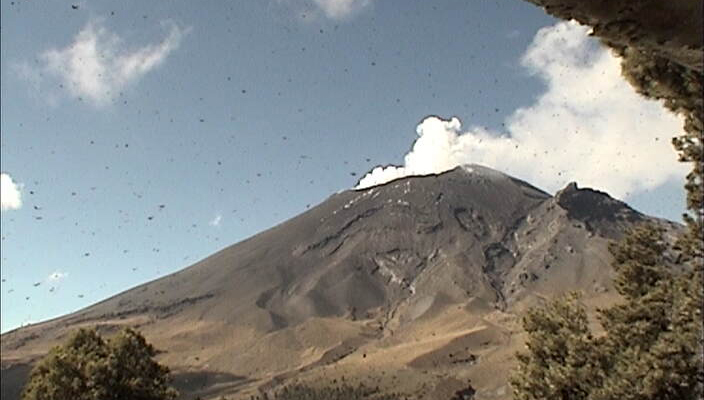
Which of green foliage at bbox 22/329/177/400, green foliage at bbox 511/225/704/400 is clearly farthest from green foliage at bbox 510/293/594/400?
green foliage at bbox 22/329/177/400

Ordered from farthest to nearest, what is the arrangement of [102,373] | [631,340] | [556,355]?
[102,373]
[556,355]
[631,340]

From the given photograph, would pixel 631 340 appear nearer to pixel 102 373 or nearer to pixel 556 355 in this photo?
pixel 556 355

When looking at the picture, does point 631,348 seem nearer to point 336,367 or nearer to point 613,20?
point 613,20

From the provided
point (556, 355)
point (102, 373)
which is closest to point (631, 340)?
point (556, 355)

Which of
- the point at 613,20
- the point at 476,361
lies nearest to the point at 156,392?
the point at 613,20

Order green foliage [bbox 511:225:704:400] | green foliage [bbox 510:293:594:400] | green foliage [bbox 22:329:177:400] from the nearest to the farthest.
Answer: green foliage [bbox 511:225:704:400] < green foliage [bbox 510:293:594:400] < green foliage [bbox 22:329:177:400]

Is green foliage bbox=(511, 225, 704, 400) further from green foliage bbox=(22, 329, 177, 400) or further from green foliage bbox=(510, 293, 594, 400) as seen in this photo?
green foliage bbox=(22, 329, 177, 400)
